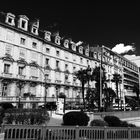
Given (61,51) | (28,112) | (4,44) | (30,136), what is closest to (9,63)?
(4,44)

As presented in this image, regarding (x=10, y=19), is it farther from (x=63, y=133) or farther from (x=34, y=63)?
(x=63, y=133)

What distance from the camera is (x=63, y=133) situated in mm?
10055

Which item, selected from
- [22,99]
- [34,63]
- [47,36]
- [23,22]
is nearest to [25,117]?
[22,99]

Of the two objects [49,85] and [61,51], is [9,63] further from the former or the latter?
[61,51]

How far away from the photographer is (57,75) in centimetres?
4694

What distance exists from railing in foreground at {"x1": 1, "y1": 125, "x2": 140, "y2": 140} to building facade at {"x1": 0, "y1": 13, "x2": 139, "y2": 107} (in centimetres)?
2366

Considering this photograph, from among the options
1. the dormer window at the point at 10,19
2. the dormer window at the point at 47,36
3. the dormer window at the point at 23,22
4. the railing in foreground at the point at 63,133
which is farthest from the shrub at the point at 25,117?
the dormer window at the point at 47,36

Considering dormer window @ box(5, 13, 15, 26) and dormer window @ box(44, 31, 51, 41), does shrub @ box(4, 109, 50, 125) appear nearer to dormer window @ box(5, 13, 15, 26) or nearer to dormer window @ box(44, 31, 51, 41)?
dormer window @ box(5, 13, 15, 26)

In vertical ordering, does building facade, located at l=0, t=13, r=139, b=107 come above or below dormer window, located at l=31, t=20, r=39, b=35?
below

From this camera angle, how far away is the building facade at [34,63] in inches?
1399

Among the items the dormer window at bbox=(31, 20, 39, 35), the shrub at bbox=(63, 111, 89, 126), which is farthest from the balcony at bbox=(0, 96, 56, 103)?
the shrub at bbox=(63, 111, 89, 126)

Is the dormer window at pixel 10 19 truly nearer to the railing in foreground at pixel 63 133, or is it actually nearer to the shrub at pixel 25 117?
the shrub at pixel 25 117

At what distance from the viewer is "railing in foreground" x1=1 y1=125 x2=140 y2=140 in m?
9.35

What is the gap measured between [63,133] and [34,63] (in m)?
32.1
